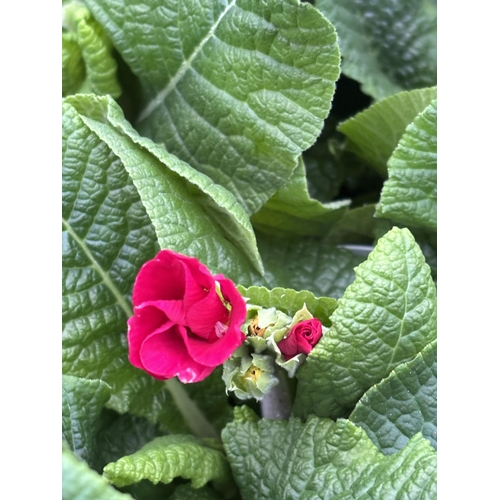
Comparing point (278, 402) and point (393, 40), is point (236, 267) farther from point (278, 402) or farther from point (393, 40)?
point (393, 40)

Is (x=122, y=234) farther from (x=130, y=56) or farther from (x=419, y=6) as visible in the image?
(x=419, y=6)

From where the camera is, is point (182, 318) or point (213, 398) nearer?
point (182, 318)

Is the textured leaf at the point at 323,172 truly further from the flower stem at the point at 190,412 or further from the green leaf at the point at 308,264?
the flower stem at the point at 190,412

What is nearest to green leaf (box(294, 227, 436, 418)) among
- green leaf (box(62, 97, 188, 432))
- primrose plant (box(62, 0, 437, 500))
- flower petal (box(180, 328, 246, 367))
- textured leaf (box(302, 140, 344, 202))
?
primrose plant (box(62, 0, 437, 500))

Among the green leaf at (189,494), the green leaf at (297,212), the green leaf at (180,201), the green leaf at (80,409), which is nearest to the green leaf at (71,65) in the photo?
the green leaf at (180,201)

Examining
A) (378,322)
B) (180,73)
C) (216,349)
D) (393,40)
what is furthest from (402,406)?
(393,40)
